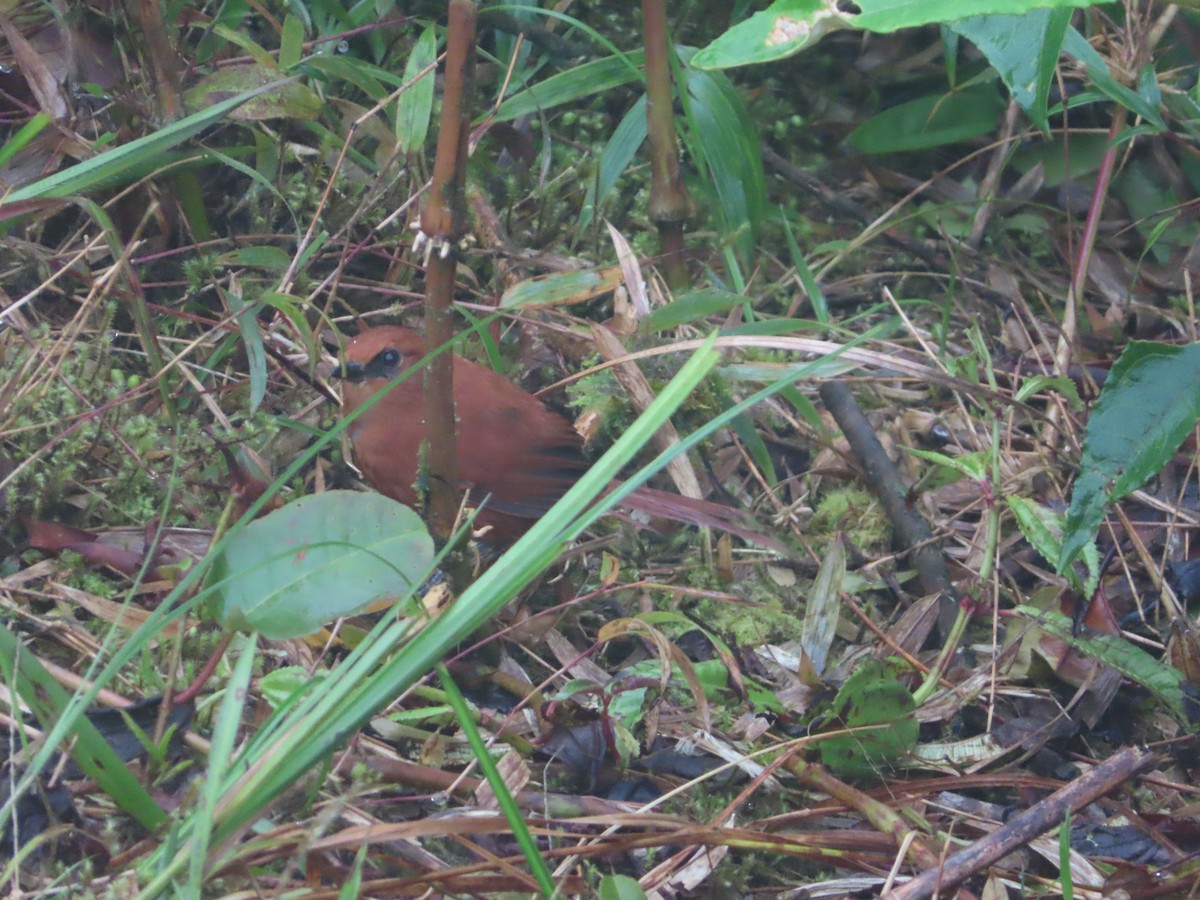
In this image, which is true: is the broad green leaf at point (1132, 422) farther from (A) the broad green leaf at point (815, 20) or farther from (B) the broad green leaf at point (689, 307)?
(B) the broad green leaf at point (689, 307)

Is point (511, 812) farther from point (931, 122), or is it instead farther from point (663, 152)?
point (931, 122)

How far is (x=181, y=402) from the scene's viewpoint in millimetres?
2523

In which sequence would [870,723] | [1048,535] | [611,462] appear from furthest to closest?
1. [1048,535]
2. [870,723]
3. [611,462]

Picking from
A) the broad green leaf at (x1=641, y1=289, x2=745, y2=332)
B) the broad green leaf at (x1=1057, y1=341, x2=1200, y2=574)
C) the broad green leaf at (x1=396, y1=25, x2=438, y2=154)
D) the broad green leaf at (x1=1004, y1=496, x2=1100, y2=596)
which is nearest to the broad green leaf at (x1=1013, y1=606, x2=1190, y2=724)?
the broad green leaf at (x1=1004, y1=496, x2=1100, y2=596)

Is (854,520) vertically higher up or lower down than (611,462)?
lower down

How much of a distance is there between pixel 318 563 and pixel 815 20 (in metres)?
0.98

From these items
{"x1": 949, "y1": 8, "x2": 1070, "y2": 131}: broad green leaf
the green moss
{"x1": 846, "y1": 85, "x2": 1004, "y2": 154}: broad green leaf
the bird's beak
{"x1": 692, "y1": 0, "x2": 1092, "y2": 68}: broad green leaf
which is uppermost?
{"x1": 692, "y1": 0, "x2": 1092, "y2": 68}: broad green leaf

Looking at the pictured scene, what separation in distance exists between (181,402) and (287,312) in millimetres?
564

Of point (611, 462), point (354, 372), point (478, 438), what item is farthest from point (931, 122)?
point (611, 462)

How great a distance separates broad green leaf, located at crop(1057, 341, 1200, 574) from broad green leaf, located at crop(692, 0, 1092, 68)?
690 mm

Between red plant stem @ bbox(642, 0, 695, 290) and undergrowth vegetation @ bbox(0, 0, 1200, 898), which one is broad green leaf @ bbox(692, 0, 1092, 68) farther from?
red plant stem @ bbox(642, 0, 695, 290)

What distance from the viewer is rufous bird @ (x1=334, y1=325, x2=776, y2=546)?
2631mm

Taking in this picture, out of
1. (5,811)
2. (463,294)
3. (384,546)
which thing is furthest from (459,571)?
(463,294)

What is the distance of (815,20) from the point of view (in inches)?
56.3
